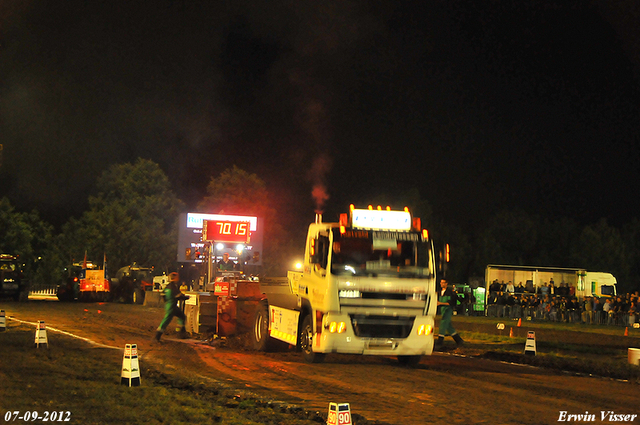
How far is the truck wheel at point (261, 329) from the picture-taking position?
16.3m

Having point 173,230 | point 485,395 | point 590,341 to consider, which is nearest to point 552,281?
point 590,341

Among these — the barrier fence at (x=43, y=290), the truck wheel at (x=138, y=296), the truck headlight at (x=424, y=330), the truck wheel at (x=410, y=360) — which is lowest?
the barrier fence at (x=43, y=290)

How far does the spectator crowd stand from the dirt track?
19.2 m

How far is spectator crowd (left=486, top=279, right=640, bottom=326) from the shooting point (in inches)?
1318

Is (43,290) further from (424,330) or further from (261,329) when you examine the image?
(424,330)

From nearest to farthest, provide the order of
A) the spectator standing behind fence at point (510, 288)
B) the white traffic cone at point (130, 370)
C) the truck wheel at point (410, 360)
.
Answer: the white traffic cone at point (130, 370) < the truck wheel at point (410, 360) < the spectator standing behind fence at point (510, 288)

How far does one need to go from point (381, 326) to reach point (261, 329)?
413 cm

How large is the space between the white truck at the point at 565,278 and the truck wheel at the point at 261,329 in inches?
945

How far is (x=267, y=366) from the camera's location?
45.0 ft

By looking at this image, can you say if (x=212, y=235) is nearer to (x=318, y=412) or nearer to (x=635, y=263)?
(x=318, y=412)

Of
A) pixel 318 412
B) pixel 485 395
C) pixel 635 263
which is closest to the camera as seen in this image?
pixel 318 412

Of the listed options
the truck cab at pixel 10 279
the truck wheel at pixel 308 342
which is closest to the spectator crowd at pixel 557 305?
the truck wheel at pixel 308 342

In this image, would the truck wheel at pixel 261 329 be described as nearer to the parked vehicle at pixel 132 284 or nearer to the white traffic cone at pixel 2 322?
the white traffic cone at pixel 2 322

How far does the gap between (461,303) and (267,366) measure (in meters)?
24.8
